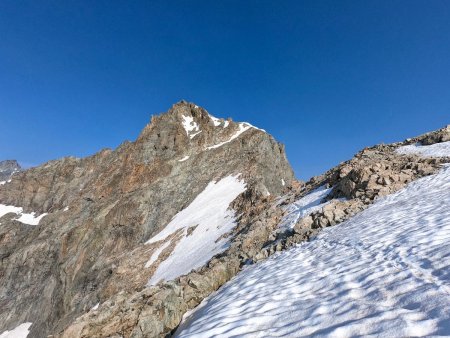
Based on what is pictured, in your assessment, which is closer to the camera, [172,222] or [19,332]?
[172,222]

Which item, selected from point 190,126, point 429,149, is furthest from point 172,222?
point 429,149

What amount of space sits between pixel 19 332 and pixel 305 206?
5442cm

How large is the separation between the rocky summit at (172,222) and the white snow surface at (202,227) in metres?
0.22

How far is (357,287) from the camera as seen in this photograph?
7.04 m

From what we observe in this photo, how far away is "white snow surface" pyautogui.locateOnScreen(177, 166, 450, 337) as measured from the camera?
5199 millimetres

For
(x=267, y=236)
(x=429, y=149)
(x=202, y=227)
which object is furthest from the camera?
(x=202, y=227)

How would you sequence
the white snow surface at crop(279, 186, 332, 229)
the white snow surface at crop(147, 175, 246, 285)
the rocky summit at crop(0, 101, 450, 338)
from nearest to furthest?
the rocky summit at crop(0, 101, 450, 338) < the white snow surface at crop(279, 186, 332, 229) < the white snow surface at crop(147, 175, 246, 285)

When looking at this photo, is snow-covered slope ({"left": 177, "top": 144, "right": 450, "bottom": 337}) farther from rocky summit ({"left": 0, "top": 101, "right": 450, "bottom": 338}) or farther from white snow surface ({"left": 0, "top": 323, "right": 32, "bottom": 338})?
white snow surface ({"left": 0, "top": 323, "right": 32, "bottom": 338})

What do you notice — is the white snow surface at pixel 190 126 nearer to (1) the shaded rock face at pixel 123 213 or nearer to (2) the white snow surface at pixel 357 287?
(1) the shaded rock face at pixel 123 213

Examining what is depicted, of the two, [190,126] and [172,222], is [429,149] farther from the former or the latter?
[190,126]

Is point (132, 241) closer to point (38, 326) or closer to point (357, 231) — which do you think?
point (38, 326)

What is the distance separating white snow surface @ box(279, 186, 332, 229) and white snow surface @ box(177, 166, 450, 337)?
5.22m

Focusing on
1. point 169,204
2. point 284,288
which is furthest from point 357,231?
point 169,204

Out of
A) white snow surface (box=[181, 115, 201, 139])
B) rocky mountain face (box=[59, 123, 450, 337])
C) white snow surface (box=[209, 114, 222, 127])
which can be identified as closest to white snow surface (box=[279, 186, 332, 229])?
rocky mountain face (box=[59, 123, 450, 337])
